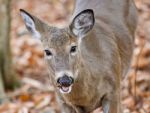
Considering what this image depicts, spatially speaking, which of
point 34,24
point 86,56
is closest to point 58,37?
point 34,24

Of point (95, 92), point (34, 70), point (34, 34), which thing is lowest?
point (34, 70)

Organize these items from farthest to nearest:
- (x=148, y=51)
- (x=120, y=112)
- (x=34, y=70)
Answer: (x=34, y=70) → (x=148, y=51) → (x=120, y=112)

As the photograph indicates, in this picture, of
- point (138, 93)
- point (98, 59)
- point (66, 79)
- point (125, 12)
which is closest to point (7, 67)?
point (138, 93)

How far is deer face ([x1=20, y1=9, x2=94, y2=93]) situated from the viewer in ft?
22.5

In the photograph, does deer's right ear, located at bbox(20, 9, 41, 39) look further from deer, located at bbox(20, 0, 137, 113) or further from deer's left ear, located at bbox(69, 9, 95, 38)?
deer's left ear, located at bbox(69, 9, 95, 38)

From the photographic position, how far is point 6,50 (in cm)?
1151

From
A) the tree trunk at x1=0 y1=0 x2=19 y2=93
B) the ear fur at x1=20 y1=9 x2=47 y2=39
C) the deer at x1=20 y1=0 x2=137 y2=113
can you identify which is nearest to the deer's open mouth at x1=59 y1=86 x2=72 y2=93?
the deer at x1=20 y1=0 x2=137 y2=113

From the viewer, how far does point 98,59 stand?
7676 mm

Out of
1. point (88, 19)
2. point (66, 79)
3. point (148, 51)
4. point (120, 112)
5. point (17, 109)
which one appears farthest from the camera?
point (148, 51)

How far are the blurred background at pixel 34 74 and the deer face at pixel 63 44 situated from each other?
2.01 meters

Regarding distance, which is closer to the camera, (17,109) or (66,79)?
(66,79)

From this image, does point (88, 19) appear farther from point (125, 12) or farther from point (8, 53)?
point (8, 53)

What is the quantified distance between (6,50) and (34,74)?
38.3 inches

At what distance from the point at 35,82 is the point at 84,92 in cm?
443
